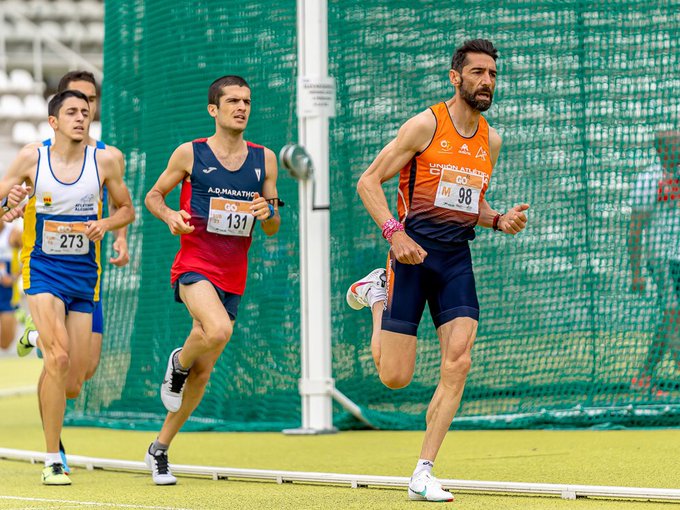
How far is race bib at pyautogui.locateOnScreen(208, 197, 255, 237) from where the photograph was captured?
7164 millimetres

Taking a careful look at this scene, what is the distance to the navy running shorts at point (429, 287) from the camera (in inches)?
248

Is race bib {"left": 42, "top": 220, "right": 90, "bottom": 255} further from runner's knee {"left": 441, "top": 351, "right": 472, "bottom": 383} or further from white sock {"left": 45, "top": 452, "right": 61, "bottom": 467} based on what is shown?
runner's knee {"left": 441, "top": 351, "right": 472, "bottom": 383}

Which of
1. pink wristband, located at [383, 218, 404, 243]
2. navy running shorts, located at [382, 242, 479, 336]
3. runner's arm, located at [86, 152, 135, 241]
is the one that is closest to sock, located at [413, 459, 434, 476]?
navy running shorts, located at [382, 242, 479, 336]

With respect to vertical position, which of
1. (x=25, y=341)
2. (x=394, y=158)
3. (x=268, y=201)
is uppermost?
(x=394, y=158)

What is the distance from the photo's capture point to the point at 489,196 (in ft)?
30.8

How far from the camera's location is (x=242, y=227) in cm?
724

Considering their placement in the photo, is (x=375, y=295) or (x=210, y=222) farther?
(x=210, y=222)

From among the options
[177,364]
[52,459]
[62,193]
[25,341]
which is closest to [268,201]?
[177,364]

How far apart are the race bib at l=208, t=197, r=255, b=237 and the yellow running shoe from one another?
5.35 feet

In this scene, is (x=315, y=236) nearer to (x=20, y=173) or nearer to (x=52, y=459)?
(x=20, y=173)

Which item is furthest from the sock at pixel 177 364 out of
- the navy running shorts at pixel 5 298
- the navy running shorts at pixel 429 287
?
the navy running shorts at pixel 5 298

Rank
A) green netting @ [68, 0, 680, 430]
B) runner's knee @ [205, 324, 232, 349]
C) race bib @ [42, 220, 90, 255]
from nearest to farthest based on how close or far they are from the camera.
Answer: runner's knee @ [205, 324, 232, 349]
race bib @ [42, 220, 90, 255]
green netting @ [68, 0, 680, 430]

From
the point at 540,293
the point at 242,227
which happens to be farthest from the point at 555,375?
the point at 242,227

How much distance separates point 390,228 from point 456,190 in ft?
1.35
